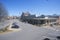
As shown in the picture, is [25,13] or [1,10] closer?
[1,10]

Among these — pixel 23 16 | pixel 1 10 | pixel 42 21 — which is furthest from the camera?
pixel 23 16

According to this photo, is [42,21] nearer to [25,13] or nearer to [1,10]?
[1,10]

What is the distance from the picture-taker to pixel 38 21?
76.4 m

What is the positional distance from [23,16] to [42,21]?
50246 millimetres

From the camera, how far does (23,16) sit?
124688 millimetres

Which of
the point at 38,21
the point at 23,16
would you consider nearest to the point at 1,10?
the point at 38,21

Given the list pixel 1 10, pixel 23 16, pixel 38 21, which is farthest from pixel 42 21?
pixel 23 16

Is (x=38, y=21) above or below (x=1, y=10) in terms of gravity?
below

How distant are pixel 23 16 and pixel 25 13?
496cm

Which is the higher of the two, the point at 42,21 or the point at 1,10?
the point at 1,10

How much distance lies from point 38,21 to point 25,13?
53.2 m

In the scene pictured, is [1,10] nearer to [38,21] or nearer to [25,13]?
[38,21]

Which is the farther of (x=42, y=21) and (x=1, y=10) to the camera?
(x=42, y=21)

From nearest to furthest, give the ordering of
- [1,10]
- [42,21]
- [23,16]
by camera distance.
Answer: [1,10], [42,21], [23,16]
